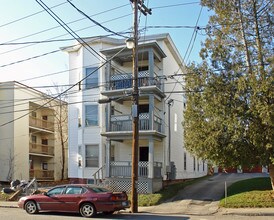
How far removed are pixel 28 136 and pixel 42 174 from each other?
517 centimetres

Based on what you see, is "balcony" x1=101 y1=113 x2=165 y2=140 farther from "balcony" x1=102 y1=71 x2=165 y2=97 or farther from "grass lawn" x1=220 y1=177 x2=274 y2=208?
"grass lawn" x1=220 y1=177 x2=274 y2=208

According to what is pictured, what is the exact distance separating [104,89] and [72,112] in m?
3.87

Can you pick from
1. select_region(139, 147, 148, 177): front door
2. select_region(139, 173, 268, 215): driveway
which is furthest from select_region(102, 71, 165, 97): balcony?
select_region(139, 173, 268, 215): driveway

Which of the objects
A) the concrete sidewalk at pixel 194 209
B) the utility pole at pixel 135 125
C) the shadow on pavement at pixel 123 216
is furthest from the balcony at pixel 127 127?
the shadow on pavement at pixel 123 216

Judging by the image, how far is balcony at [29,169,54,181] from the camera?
129ft

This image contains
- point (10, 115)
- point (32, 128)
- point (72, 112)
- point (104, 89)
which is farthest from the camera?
point (32, 128)

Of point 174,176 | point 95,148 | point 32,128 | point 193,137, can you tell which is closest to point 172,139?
point 174,176

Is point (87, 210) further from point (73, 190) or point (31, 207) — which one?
point (31, 207)

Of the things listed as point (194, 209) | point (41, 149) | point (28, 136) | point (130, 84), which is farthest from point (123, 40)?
point (41, 149)

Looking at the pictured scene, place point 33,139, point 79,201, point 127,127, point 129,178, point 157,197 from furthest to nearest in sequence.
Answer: point 33,139, point 127,127, point 129,178, point 157,197, point 79,201

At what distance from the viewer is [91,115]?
2894 cm

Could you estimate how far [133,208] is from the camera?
1784 cm

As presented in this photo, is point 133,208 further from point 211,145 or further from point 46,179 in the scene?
point 46,179

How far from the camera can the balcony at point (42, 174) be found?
3931 cm
